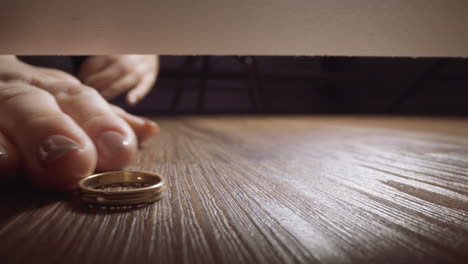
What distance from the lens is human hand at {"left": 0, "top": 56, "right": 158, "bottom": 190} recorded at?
0.34 metres

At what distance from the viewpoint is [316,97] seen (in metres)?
4.05

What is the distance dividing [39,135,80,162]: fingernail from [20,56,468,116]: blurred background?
70.4 inches

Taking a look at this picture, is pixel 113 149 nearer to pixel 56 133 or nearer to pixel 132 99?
pixel 56 133

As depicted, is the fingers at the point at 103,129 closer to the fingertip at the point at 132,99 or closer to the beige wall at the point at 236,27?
the beige wall at the point at 236,27

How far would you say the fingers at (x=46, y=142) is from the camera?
331mm

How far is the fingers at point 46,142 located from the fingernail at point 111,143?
46 mm

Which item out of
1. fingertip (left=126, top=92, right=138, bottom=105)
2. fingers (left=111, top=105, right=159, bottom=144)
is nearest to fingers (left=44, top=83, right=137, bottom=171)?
fingers (left=111, top=105, right=159, bottom=144)

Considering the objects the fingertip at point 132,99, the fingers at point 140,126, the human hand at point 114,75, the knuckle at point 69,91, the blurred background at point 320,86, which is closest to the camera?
the knuckle at point 69,91

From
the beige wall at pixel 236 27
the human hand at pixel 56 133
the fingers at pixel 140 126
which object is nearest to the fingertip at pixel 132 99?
the fingers at pixel 140 126

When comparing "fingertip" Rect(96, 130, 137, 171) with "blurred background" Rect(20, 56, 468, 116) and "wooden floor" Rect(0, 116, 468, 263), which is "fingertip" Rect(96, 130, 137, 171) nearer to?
"wooden floor" Rect(0, 116, 468, 263)

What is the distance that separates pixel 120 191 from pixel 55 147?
0.09 meters

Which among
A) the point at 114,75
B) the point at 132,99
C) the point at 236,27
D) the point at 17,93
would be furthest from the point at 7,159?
the point at 114,75

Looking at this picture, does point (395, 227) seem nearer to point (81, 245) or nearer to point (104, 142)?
point (81, 245)

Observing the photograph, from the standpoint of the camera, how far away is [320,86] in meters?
3.96
